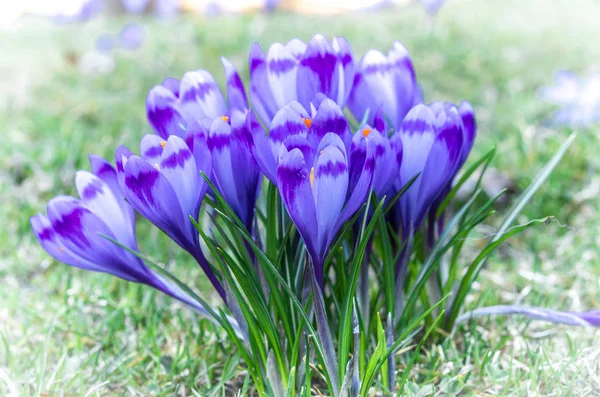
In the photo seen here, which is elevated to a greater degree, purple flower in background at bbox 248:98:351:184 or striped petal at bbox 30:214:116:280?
purple flower in background at bbox 248:98:351:184

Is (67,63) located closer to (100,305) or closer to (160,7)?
(100,305)

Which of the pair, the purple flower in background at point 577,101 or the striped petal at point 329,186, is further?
the purple flower in background at point 577,101

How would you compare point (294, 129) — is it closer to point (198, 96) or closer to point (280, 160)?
point (280, 160)

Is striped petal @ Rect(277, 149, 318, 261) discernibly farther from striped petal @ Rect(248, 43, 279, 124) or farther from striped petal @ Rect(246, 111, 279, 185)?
striped petal @ Rect(248, 43, 279, 124)

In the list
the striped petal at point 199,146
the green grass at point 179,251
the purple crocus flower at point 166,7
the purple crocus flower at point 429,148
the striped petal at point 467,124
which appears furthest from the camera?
the purple crocus flower at point 166,7

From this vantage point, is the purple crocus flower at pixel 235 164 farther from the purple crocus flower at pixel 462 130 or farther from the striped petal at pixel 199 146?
the purple crocus flower at pixel 462 130

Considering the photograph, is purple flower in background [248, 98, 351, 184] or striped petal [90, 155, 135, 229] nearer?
purple flower in background [248, 98, 351, 184]

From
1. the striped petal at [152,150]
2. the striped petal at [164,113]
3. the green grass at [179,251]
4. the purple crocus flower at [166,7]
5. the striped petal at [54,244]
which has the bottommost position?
the green grass at [179,251]

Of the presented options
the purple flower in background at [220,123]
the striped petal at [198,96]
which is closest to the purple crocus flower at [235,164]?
the purple flower in background at [220,123]

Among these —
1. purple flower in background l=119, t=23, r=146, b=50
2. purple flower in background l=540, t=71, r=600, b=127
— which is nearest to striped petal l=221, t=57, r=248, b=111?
purple flower in background l=540, t=71, r=600, b=127
